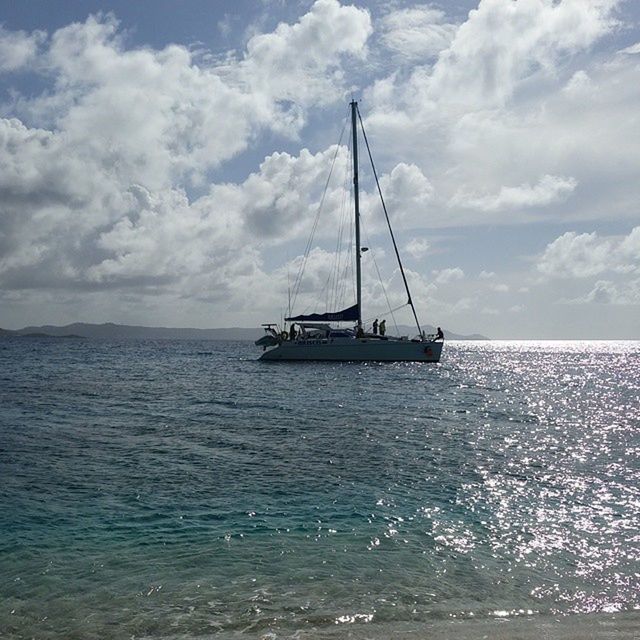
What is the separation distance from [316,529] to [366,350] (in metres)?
53.3

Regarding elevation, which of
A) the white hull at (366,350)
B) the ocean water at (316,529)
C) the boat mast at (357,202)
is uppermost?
the boat mast at (357,202)

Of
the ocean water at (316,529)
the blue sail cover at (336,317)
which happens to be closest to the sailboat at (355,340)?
the blue sail cover at (336,317)

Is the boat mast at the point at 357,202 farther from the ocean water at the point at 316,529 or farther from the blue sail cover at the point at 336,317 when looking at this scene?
the ocean water at the point at 316,529

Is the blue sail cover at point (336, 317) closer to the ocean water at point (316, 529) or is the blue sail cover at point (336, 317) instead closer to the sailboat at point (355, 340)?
the sailboat at point (355, 340)

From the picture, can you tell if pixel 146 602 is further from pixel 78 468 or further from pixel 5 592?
pixel 78 468

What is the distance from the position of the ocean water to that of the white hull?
3599cm

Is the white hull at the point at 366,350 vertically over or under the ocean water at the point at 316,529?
over

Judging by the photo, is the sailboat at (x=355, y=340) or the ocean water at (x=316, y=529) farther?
the sailboat at (x=355, y=340)

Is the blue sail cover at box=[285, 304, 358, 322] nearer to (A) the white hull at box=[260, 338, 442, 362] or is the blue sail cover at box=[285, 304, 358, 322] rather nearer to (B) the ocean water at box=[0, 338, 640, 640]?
(A) the white hull at box=[260, 338, 442, 362]

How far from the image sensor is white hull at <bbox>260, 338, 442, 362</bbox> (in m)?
65.2

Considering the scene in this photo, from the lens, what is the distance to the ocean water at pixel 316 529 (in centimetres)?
846

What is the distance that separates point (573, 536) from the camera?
12.1 metres

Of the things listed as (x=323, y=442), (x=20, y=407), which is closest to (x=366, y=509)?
(x=323, y=442)

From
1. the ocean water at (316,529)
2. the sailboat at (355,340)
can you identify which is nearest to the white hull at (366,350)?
the sailboat at (355,340)
